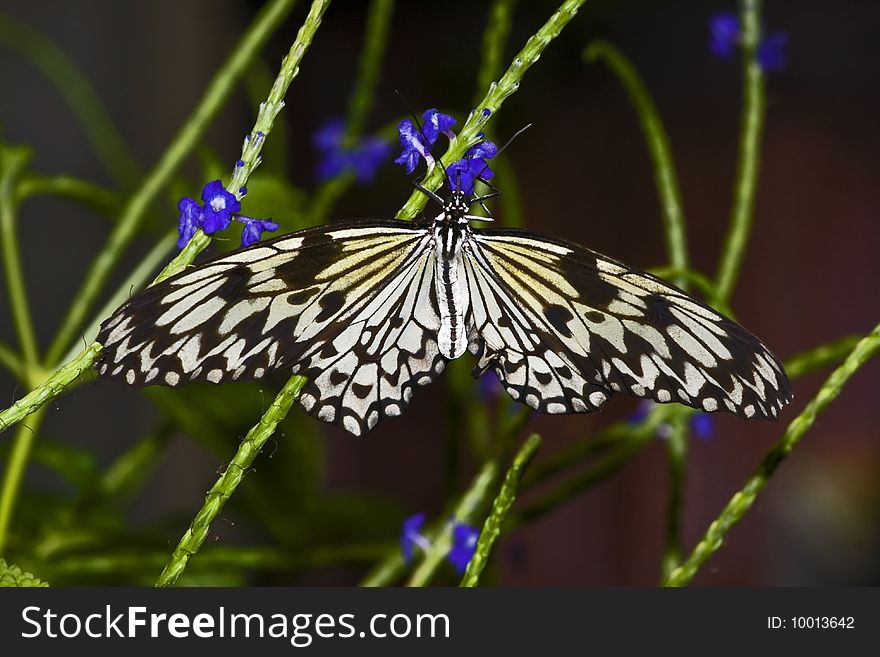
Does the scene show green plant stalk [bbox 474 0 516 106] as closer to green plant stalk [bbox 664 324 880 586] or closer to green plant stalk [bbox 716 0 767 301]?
green plant stalk [bbox 716 0 767 301]

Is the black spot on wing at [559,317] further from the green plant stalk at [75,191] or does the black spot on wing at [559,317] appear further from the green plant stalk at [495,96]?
the green plant stalk at [75,191]

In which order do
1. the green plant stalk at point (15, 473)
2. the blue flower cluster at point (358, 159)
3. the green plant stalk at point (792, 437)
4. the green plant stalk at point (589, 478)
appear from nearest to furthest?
the green plant stalk at point (792, 437)
the green plant stalk at point (15, 473)
the green plant stalk at point (589, 478)
the blue flower cluster at point (358, 159)

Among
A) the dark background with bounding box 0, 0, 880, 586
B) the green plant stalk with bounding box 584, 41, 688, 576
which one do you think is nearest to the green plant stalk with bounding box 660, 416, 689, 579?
the green plant stalk with bounding box 584, 41, 688, 576

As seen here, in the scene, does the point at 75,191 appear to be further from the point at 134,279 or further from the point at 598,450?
the point at 598,450

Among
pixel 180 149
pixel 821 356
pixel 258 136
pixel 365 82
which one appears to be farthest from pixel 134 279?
pixel 821 356

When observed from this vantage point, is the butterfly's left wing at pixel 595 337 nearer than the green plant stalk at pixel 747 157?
Yes

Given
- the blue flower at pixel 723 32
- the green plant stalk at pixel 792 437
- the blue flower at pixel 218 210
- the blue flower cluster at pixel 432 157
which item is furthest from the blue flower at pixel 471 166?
the blue flower at pixel 723 32

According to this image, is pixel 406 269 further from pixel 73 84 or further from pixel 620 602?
pixel 73 84
